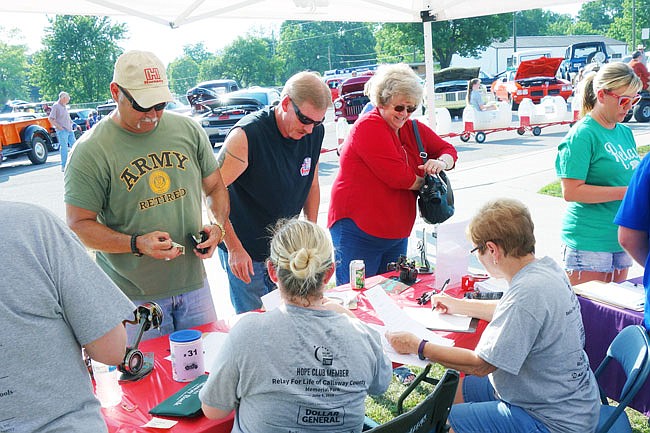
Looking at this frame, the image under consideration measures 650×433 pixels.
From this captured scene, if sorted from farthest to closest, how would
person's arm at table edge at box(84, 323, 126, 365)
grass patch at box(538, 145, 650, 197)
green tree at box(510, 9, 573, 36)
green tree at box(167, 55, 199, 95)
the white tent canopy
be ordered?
green tree at box(510, 9, 573, 36) < green tree at box(167, 55, 199, 95) < grass patch at box(538, 145, 650, 197) < the white tent canopy < person's arm at table edge at box(84, 323, 126, 365)

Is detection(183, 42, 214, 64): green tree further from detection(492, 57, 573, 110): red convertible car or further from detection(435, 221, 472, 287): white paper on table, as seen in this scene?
detection(435, 221, 472, 287): white paper on table

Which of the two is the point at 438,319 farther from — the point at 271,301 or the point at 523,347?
the point at 271,301

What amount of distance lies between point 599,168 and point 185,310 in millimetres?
2322

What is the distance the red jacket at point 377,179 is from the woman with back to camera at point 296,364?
1.38 metres

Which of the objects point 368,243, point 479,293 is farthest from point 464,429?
point 368,243

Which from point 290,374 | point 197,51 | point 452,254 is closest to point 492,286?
point 452,254

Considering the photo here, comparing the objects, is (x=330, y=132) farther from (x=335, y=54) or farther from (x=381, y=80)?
(x=335, y=54)

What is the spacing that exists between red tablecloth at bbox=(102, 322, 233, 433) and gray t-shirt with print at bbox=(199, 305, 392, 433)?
0.12 m

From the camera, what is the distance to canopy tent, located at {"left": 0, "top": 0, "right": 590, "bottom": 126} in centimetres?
378

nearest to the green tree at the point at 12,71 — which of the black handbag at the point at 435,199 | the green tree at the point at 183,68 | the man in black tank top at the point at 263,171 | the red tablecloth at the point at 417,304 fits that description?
the green tree at the point at 183,68

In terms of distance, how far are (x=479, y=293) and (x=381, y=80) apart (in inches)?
49.1

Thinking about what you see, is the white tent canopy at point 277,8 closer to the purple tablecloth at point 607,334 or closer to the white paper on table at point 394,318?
the white paper on table at point 394,318

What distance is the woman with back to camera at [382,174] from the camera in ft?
9.95

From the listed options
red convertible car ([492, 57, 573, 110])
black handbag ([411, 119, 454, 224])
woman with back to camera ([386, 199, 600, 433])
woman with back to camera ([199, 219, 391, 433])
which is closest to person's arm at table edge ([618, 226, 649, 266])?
woman with back to camera ([386, 199, 600, 433])
